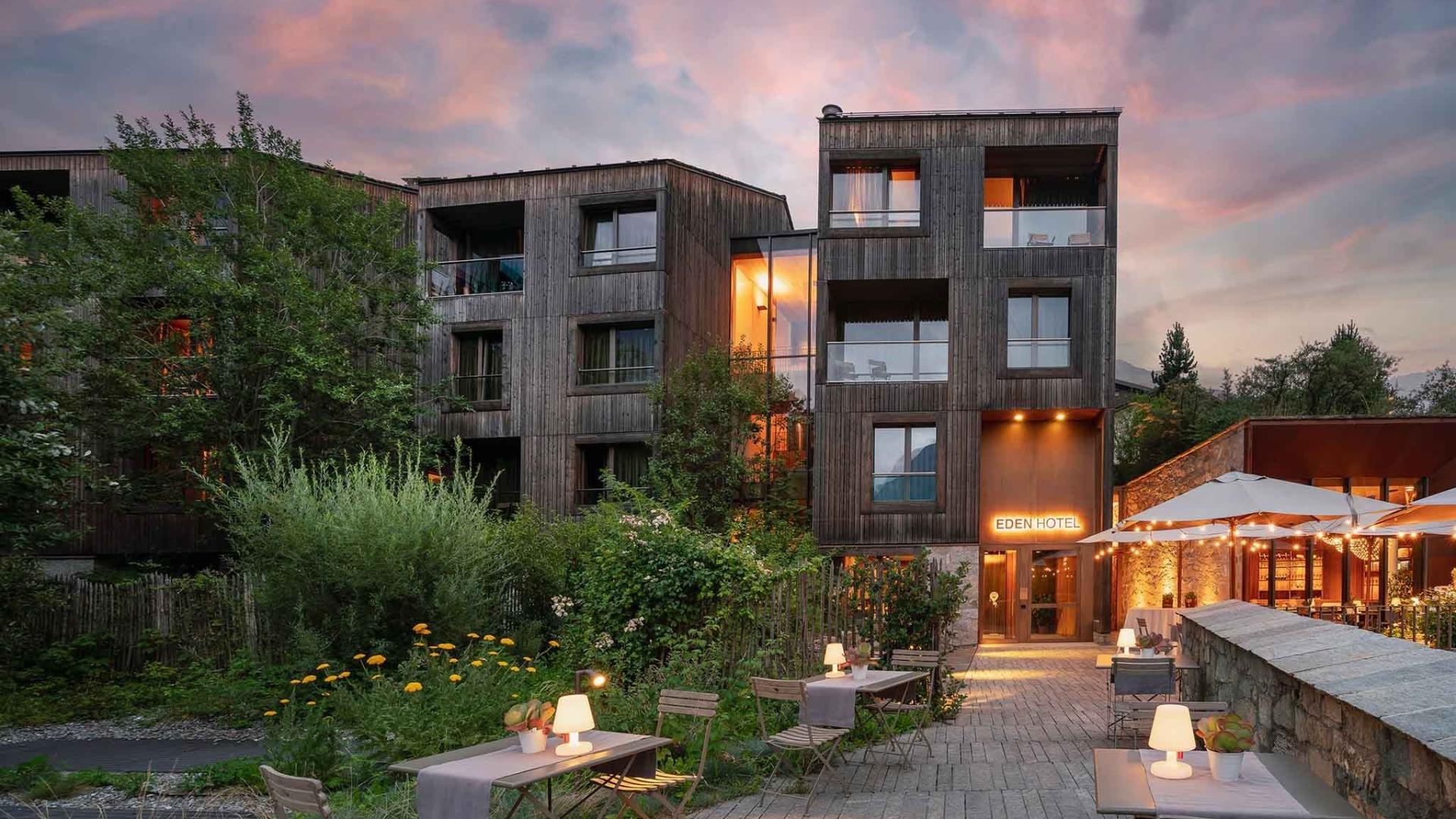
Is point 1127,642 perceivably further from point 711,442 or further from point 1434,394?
point 1434,394

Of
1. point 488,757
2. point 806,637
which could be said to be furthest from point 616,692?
point 488,757

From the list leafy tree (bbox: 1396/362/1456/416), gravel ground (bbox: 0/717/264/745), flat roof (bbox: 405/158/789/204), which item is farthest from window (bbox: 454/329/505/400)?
leafy tree (bbox: 1396/362/1456/416)

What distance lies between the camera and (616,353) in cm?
1980

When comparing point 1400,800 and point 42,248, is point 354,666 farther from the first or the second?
point 42,248

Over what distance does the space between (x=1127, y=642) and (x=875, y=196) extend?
450 inches

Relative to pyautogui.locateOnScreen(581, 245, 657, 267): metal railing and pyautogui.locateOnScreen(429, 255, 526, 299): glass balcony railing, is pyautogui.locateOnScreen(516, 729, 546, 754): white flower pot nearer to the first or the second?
pyautogui.locateOnScreen(581, 245, 657, 267): metal railing

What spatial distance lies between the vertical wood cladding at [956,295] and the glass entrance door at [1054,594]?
176 centimetres

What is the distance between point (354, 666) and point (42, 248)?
11694 mm

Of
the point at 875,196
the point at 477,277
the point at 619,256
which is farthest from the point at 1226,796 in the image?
the point at 477,277

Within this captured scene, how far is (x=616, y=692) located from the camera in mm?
8281

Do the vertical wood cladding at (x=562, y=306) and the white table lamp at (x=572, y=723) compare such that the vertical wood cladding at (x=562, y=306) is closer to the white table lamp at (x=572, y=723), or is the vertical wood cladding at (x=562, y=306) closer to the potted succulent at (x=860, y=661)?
the potted succulent at (x=860, y=661)

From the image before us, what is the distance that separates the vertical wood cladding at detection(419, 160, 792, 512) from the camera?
19297 mm

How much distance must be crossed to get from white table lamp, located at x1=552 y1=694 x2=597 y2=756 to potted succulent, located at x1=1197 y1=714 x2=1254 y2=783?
307 centimetres

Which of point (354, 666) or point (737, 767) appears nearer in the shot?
point (737, 767)
